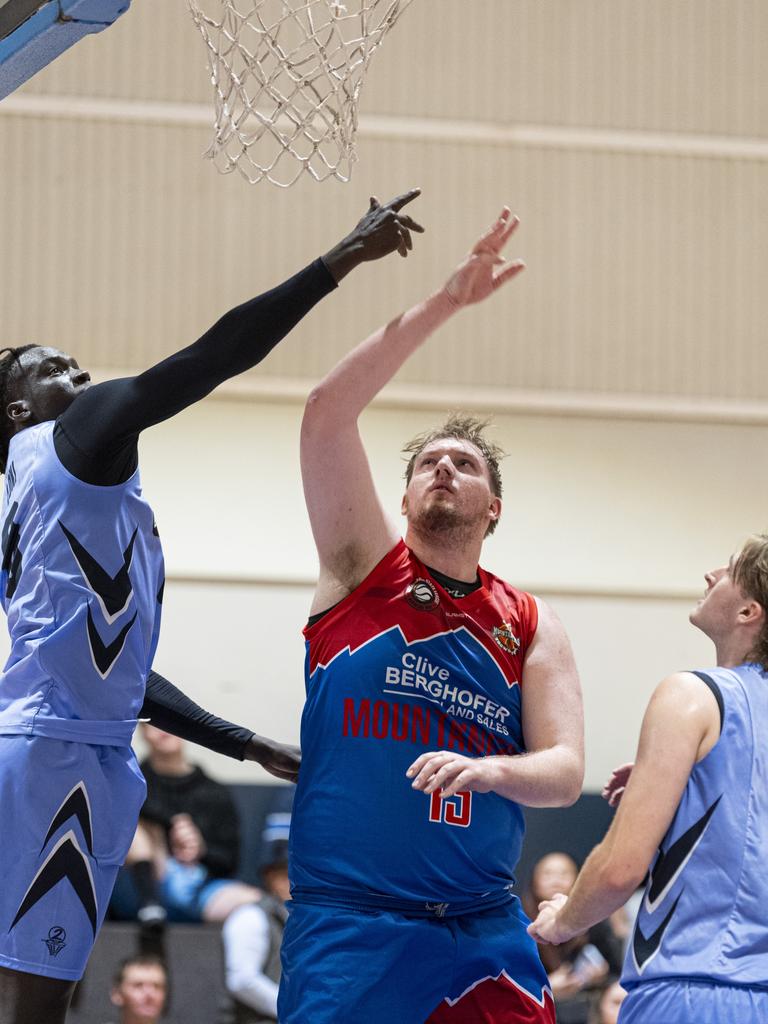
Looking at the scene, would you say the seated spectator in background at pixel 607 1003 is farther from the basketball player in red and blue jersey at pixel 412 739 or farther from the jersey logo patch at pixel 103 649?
the jersey logo patch at pixel 103 649

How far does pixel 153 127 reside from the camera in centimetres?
1026

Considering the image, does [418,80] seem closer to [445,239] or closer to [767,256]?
[445,239]

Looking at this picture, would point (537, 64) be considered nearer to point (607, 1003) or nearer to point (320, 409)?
point (607, 1003)

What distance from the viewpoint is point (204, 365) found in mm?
3164

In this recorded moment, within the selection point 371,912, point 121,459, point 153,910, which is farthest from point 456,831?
point 153,910

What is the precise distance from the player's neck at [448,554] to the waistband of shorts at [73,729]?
1.00 meters

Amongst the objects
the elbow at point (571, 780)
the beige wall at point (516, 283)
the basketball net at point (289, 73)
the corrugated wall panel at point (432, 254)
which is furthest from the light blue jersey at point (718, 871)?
the corrugated wall panel at point (432, 254)

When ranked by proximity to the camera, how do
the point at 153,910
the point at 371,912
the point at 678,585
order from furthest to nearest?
the point at 678,585 → the point at 153,910 → the point at 371,912

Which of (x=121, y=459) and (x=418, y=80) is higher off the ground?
(x=418, y=80)

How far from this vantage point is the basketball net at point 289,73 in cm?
474

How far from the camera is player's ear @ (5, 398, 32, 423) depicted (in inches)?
141

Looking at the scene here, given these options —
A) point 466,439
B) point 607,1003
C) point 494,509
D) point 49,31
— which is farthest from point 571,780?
point 607,1003

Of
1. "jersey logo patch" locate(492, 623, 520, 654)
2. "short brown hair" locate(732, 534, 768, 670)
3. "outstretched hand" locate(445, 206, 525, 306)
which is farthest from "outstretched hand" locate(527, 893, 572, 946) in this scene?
"outstretched hand" locate(445, 206, 525, 306)

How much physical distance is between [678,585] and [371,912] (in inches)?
279
